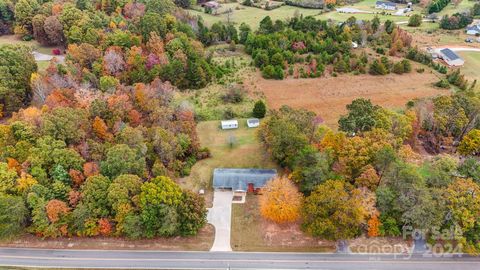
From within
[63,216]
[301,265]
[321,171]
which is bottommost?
[301,265]

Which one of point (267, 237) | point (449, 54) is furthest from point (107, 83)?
point (449, 54)

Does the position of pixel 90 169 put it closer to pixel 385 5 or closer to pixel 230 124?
pixel 230 124

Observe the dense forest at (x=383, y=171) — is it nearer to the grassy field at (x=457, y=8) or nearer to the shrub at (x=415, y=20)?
the shrub at (x=415, y=20)

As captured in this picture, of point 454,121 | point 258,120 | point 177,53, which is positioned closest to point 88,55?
point 177,53

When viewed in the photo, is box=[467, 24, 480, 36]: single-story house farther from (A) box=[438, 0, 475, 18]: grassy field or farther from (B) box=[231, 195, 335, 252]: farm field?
(B) box=[231, 195, 335, 252]: farm field

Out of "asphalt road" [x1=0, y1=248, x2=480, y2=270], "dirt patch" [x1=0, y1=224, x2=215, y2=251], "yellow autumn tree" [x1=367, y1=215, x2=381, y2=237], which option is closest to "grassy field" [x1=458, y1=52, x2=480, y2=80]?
"asphalt road" [x1=0, y1=248, x2=480, y2=270]

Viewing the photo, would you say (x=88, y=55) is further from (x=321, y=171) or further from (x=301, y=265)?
(x=301, y=265)
